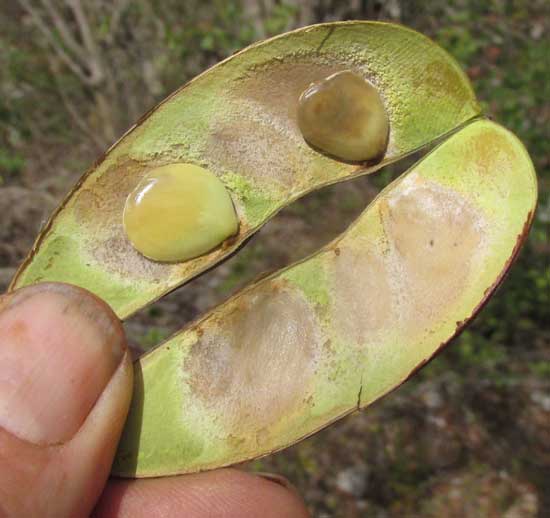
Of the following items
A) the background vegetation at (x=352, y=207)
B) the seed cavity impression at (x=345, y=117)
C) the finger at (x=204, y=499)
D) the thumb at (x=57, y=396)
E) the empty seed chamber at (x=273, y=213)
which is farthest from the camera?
the background vegetation at (x=352, y=207)

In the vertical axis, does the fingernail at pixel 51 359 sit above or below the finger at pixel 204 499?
above

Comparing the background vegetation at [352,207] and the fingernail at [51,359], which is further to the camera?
the background vegetation at [352,207]

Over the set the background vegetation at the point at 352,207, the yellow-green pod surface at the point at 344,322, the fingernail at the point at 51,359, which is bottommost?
the background vegetation at the point at 352,207

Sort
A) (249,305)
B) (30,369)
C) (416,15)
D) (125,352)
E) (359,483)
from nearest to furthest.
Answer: (30,369) → (125,352) → (249,305) → (359,483) → (416,15)

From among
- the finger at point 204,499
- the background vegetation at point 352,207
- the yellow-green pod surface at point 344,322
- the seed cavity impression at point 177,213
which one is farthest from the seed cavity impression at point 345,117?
the finger at point 204,499

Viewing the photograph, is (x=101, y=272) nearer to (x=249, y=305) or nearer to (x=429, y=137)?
(x=249, y=305)

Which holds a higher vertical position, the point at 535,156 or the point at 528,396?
the point at 535,156

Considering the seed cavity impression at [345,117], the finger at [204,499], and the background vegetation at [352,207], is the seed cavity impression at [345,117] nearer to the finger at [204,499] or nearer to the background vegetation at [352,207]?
the background vegetation at [352,207]

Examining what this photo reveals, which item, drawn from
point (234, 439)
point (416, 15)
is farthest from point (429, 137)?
point (416, 15)
